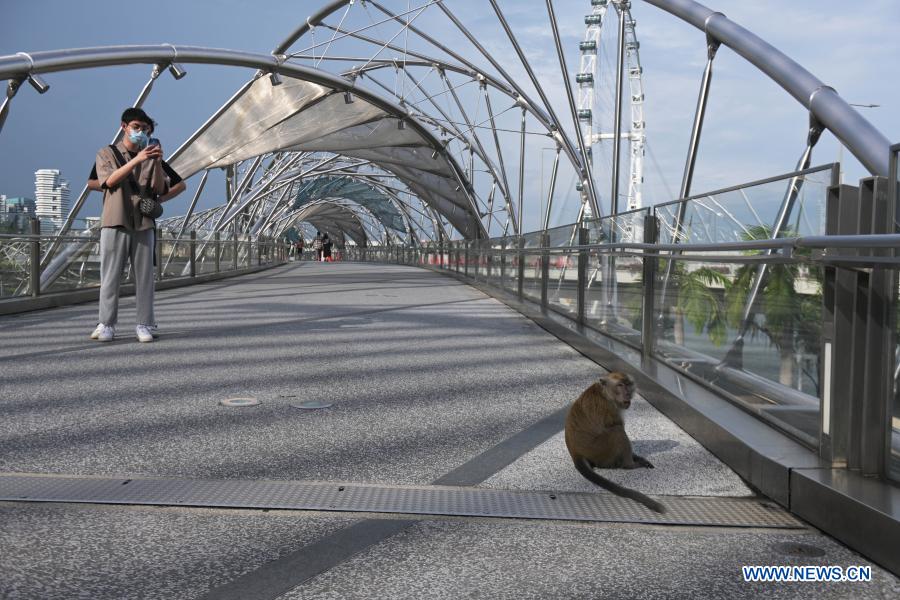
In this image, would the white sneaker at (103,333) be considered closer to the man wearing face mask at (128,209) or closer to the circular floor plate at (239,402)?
the man wearing face mask at (128,209)

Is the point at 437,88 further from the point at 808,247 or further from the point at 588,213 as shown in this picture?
the point at 808,247

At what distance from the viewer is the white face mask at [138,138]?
857 cm

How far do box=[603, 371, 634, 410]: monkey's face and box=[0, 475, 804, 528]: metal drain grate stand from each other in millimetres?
441

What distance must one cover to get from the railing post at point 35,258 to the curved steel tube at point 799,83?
10910mm

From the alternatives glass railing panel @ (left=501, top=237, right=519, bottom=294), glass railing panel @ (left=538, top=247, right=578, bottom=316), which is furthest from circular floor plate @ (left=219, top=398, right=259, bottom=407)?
glass railing panel @ (left=501, top=237, right=519, bottom=294)

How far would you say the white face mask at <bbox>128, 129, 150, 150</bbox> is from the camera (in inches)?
337

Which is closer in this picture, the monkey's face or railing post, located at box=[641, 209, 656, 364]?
the monkey's face

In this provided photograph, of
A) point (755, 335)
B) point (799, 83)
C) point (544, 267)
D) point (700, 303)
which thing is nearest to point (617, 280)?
point (700, 303)

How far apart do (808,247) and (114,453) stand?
3.48 meters

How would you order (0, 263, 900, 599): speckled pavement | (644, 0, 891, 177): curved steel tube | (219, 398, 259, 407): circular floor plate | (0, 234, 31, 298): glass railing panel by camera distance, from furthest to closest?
(0, 234, 31, 298): glass railing panel < (644, 0, 891, 177): curved steel tube < (219, 398, 259, 407): circular floor plate < (0, 263, 900, 599): speckled pavement

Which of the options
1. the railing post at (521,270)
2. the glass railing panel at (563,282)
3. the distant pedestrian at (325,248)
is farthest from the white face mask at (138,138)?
the distant pedestrian at (325,248)

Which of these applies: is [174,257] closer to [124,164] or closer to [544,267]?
[544,267]

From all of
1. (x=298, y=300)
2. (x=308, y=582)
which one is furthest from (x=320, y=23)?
(x=308, y=582)

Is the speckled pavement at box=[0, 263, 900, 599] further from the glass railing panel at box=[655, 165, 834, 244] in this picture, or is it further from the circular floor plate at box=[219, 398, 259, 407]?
the glass railing panel at box=[655, 165, 834, 244]
